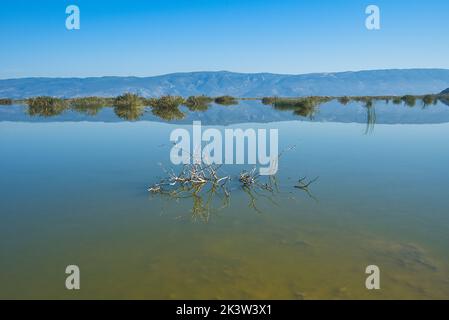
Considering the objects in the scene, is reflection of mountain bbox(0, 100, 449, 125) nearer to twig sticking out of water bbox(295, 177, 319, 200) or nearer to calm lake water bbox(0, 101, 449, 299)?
calm lake water bbox(0, 101, 449, 299)

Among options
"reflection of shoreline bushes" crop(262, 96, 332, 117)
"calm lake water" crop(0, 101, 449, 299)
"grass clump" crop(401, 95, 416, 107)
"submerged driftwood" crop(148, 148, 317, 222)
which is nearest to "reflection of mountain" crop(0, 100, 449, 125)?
"reflection of shoreline bushes" crop(262, 96, 332, 117)

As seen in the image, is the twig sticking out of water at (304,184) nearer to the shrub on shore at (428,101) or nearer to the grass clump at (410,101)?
the grass clump at (410,101)

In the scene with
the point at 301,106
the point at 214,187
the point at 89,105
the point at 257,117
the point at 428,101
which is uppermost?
the point at 428,101

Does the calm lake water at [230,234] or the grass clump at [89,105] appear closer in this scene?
the calm lake water at [230,234]

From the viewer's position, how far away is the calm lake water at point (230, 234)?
405 cm

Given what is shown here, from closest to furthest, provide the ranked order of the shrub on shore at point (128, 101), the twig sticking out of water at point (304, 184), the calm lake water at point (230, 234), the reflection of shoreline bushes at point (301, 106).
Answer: the calm lake water at point (230, 234) < the twig sticking out of water at point (304, 184) < the reflection of shoreline bushes at point (301, 106) < the shrub on shore at point (128, 101)

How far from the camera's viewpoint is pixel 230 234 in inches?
210

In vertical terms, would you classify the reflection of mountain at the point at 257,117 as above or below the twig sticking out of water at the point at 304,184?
above

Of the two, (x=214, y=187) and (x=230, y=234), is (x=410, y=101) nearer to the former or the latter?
(x=214, y=187)

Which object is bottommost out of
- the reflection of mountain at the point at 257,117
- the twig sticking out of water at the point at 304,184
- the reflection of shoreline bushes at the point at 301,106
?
the twig sticking out of water at the point at 304,184

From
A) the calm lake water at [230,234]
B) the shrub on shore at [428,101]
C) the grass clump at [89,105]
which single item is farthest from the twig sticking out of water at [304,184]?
the shrub on shore at [428,101]

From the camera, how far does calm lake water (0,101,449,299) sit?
405 centimetres

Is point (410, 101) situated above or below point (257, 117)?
above

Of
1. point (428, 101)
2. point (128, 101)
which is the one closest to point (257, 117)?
point (128, 101)
